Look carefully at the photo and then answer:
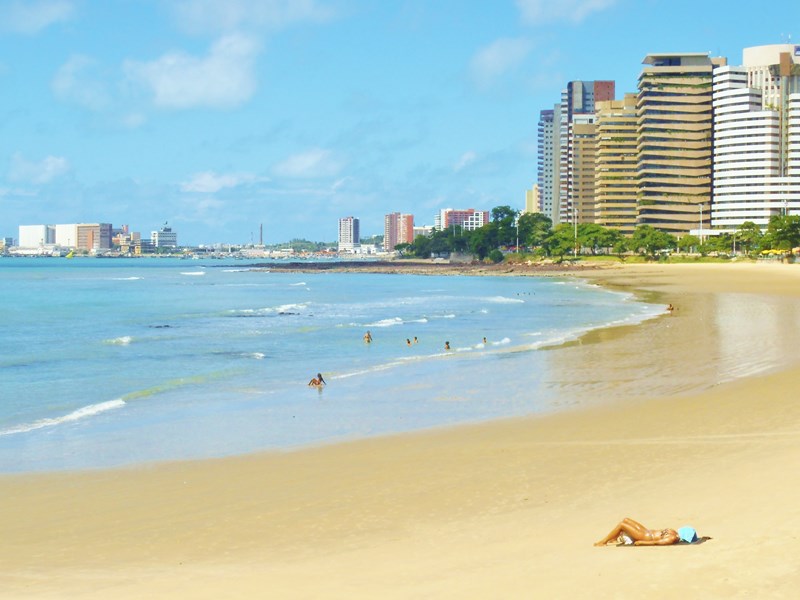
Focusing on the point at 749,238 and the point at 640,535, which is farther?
the point at 749,238

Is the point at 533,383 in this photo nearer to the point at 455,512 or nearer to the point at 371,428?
the point at 371,428

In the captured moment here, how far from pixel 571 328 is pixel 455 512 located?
34.9 meters

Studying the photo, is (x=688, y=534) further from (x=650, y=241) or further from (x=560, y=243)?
(x=560, y=243)

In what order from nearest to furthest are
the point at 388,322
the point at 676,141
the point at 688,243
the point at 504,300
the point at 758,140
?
the point at 388,322
the point at 504,300
the point at 688,243
the point at 758,140
the point at 676,141

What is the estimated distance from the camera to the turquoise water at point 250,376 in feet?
64.6

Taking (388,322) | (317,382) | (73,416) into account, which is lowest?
(73,416)

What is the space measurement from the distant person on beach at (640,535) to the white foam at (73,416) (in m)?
14.5

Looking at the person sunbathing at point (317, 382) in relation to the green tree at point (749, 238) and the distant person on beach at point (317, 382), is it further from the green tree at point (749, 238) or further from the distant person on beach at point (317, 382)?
the green tree at point (749, 238)

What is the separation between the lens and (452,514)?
12.5m

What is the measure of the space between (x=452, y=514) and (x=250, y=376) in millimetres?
18401

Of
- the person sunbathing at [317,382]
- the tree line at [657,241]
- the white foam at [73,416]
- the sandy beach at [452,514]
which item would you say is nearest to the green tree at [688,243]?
the tree line at [657,241]

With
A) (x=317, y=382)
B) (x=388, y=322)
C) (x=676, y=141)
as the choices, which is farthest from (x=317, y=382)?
(x=676, y=141)

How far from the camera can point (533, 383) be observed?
26578mm

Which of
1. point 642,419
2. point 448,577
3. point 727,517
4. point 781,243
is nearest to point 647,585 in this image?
point 448,577
